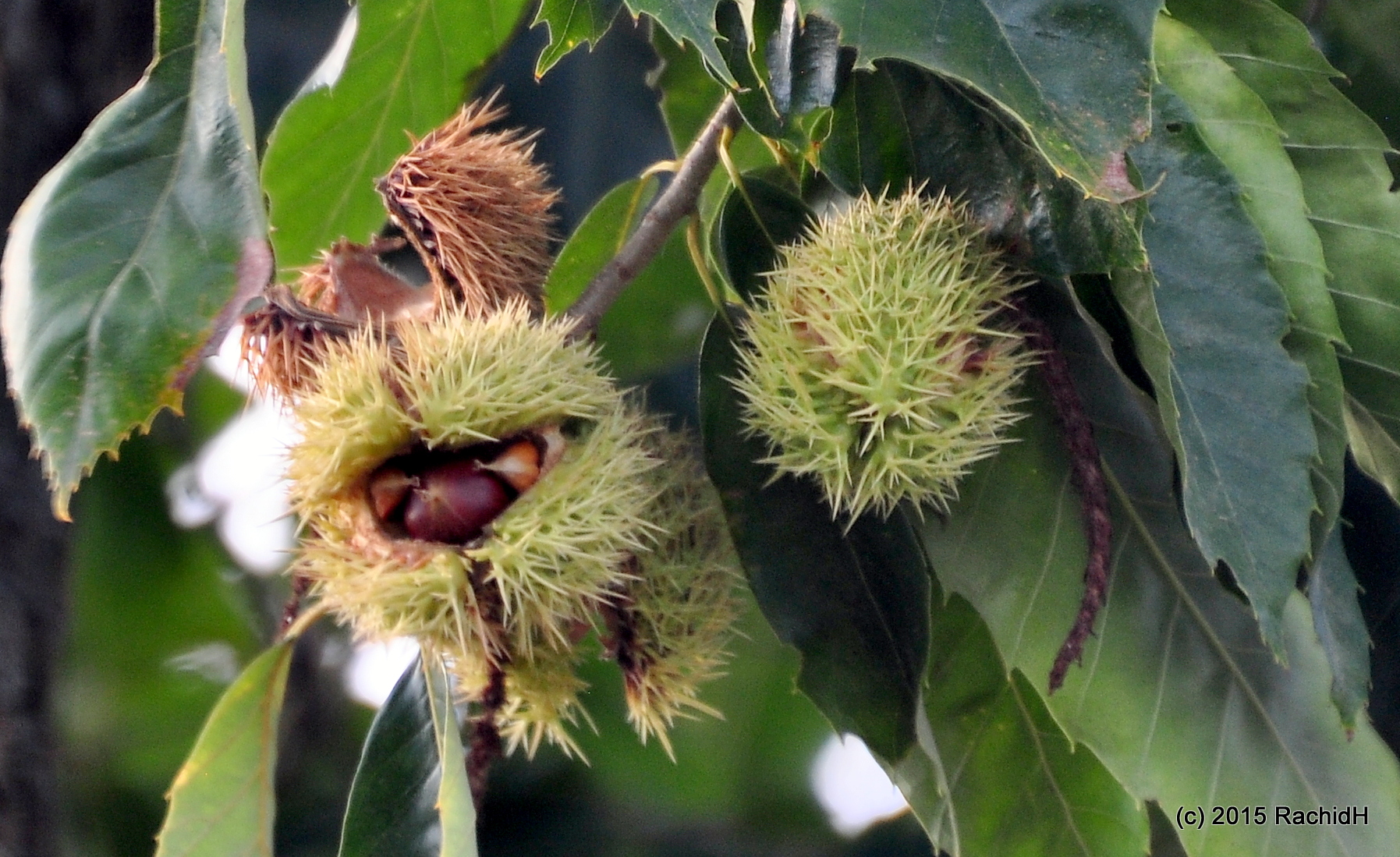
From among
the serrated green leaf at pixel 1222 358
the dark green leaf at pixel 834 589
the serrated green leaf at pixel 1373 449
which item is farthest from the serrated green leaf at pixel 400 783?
the serrated green leaf at pixel 1373 449

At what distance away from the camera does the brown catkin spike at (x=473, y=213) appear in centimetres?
76

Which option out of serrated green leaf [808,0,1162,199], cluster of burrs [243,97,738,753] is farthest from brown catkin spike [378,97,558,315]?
serrated green leaf [808,0,1162,199]

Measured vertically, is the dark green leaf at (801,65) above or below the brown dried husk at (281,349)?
above

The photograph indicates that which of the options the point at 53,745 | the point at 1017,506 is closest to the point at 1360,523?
the point at 1017,506

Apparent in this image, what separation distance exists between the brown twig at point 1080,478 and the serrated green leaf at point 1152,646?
0.21 ft

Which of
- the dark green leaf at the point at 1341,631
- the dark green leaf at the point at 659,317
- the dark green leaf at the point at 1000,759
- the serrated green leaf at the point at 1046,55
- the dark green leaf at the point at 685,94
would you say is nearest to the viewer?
the serrated green leaf at the point at 1046,55

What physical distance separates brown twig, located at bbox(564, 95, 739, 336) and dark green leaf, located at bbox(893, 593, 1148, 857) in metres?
0.37

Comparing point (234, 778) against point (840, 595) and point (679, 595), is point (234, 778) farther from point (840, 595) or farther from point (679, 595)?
point (840, 595)

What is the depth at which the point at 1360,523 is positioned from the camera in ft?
2.64

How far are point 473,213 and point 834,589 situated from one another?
0.36 metres

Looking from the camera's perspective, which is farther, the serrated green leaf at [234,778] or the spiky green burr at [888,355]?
the serrated green leaf at [234,778]

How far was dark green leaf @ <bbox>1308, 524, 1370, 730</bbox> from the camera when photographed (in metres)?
0.63

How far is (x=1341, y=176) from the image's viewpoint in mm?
741

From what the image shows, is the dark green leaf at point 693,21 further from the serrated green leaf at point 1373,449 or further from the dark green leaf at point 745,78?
the serrated green leaf at point 1373,449
